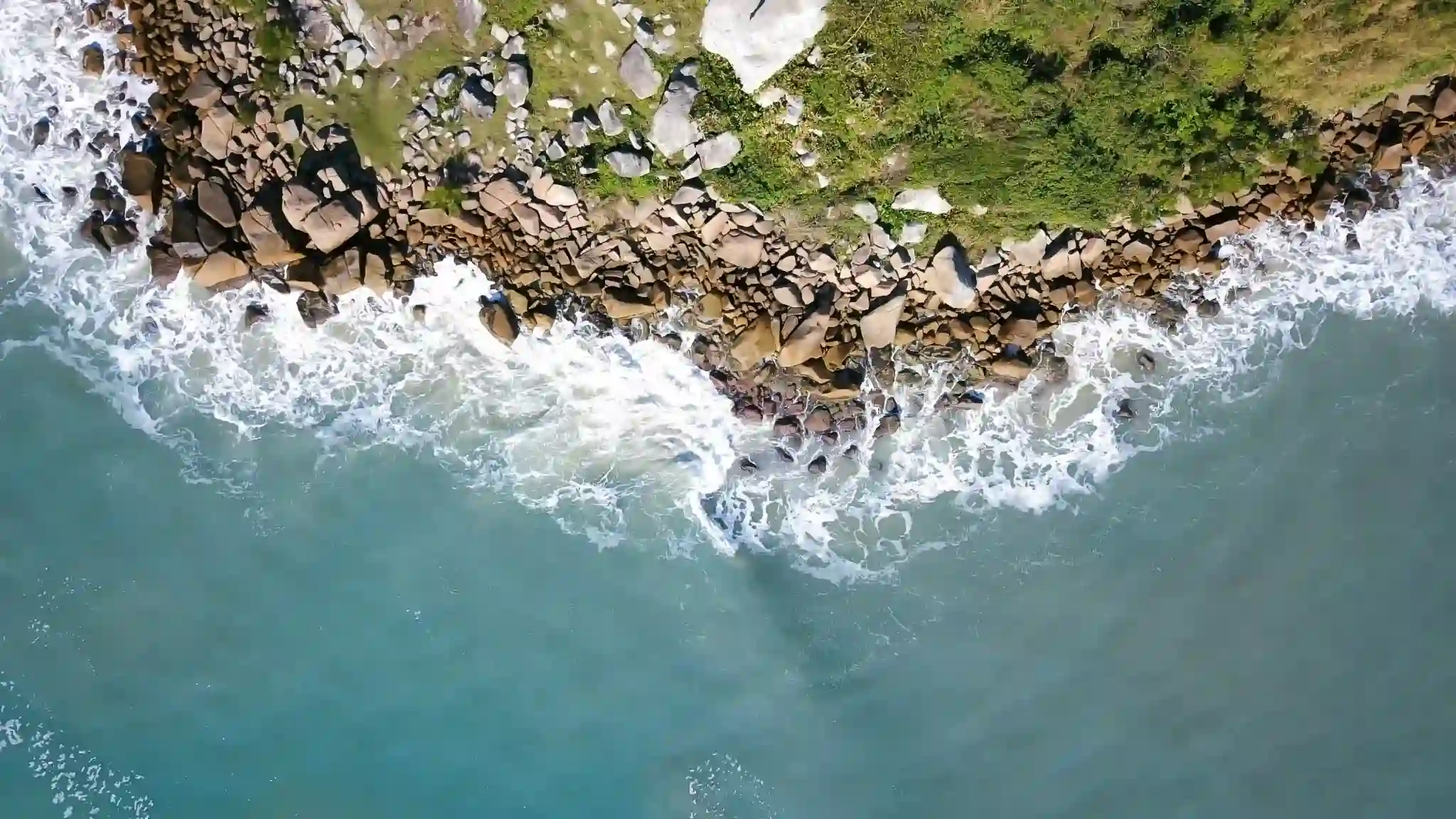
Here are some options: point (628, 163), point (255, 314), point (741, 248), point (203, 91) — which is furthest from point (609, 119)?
point (255, 314)

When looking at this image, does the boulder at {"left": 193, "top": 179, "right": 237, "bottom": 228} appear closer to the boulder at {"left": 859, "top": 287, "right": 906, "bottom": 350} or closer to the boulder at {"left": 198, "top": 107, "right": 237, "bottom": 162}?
the boulder at {"left": 198, "top": 107, "right": 237, "bottom": 162}

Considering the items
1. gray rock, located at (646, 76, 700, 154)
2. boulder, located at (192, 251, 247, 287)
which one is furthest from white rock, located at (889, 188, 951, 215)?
boulder, located at (192, 251, 247, 287)

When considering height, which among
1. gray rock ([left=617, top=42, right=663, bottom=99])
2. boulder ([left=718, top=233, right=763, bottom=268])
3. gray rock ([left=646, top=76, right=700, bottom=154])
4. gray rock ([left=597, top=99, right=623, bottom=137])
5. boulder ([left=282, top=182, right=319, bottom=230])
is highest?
gray rock ([left=617, top=42, right=663, bottom=99])

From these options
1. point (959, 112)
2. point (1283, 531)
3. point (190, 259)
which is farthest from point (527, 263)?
point (1283, 531)

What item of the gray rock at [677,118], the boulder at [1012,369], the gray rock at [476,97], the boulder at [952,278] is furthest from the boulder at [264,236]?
the boulder at [1012,369]

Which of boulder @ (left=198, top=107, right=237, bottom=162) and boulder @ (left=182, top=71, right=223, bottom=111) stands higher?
boulder @ (left=182, top=71, right=223, bottom=111)

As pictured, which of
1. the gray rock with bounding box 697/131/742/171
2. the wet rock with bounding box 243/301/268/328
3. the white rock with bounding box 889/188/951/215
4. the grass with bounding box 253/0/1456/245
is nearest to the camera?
the grass with bounding box 253/0/1456/245

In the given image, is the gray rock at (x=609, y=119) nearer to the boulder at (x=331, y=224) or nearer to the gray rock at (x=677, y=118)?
the gray rock at (x=677, y=118)
